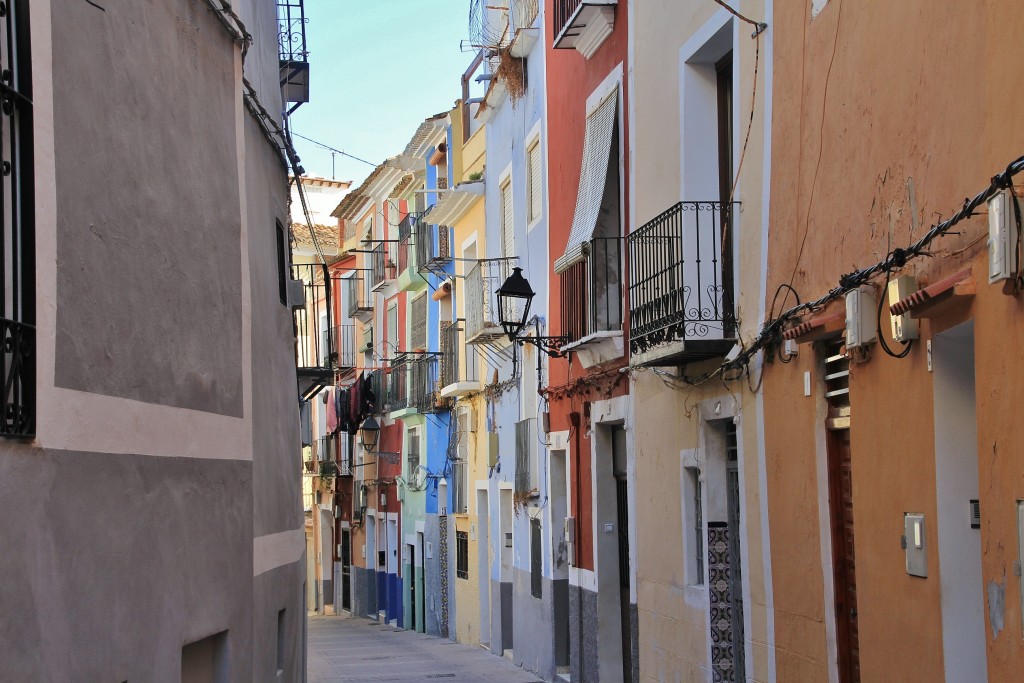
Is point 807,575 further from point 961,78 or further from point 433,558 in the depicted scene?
point 433,558

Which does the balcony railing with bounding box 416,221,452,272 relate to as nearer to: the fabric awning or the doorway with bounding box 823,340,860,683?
the fabric awning

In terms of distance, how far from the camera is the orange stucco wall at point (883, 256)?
6410mm

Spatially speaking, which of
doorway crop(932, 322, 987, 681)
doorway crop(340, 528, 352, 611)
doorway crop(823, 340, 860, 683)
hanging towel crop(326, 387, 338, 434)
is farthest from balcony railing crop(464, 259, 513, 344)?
doorway crop(340, 528, 352, 611)

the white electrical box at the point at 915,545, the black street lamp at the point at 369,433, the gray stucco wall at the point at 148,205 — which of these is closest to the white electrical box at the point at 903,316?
the white electrical box at the point at 915,545

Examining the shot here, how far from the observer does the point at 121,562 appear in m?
7.69

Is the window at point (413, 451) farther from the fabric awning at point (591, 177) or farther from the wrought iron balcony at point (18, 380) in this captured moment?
the wrought iron balcony at point (18, 380)

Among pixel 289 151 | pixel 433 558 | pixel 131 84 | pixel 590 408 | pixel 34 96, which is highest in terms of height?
pixel 289 151

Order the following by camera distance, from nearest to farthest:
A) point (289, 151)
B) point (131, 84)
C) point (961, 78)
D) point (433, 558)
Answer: point (961, 78)
point (131, 84)
point (289, 151)
point (433, 558)

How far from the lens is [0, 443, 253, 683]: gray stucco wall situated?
6.14m

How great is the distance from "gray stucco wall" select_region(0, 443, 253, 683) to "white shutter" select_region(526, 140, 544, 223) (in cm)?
992

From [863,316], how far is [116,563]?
467 centimetres

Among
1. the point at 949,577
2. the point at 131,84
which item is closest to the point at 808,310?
the point at 949,577

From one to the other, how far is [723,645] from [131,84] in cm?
696

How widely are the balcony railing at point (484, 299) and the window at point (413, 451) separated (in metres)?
8.81
